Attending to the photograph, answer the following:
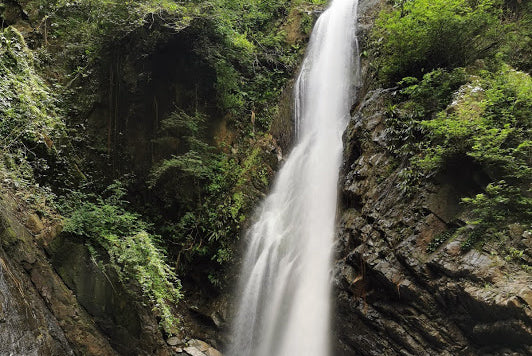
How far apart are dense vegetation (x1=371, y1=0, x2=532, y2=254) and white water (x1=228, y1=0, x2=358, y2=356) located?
8.42 feet

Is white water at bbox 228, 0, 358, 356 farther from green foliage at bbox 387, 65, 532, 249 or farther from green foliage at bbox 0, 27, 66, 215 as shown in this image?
green foliage at bbox 0, 27, 66, 215

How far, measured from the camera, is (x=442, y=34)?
22.0 ft

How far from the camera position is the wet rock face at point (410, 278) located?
4.28m

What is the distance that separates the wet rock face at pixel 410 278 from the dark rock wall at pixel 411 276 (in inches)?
0.5

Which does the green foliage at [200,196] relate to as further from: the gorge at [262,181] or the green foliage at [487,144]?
the green foliage at [487,144]

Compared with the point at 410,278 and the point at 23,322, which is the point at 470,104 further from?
the point at 23,322

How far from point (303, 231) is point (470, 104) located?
479 centimetres

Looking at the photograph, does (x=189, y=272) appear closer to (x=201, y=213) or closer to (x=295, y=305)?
(x=201, y=213)

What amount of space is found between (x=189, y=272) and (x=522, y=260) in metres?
7.83

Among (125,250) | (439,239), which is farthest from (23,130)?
(439,239)

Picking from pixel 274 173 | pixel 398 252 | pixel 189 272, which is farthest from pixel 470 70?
pixel 189 272

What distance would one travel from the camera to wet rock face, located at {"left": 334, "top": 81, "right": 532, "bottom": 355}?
4281 millimetres

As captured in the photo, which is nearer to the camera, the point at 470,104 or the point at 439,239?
the point at 439,239

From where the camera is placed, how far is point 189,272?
31.0 feet
